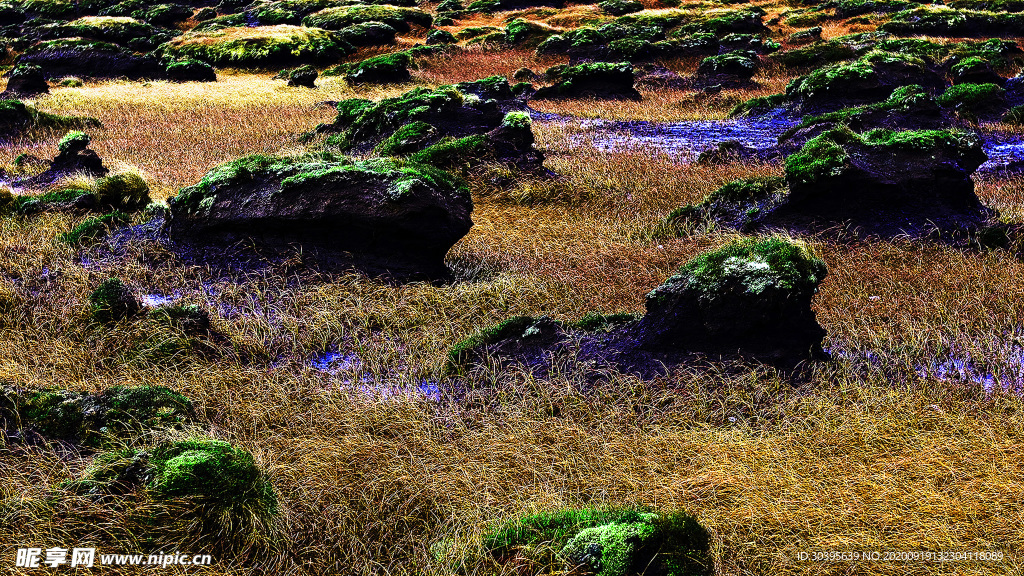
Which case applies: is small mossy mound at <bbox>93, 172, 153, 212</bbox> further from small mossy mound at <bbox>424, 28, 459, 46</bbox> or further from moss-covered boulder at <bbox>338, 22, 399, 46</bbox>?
small mossy mound at <bbox>424, 28, 459, 46</bbox>

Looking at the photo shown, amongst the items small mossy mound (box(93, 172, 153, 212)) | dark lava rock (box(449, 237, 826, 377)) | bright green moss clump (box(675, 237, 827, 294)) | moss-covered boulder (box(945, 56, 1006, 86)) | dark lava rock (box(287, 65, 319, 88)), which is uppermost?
bright green moss clump (box(675, 237, 827, 294))

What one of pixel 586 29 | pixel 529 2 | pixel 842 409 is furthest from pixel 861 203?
pixel 529 2

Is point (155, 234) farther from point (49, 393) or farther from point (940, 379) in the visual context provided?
point (940, 379)

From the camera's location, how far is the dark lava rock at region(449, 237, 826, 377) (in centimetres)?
588

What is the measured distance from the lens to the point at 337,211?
8.33 meters

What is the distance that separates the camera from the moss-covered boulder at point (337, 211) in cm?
827

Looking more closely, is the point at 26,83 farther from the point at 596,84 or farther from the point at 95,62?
the point at 596,84

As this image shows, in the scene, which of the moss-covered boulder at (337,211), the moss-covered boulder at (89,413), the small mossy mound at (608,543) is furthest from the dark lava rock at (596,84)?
the small mossy mound at (608,543)

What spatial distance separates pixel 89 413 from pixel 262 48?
Answer: 112 feet

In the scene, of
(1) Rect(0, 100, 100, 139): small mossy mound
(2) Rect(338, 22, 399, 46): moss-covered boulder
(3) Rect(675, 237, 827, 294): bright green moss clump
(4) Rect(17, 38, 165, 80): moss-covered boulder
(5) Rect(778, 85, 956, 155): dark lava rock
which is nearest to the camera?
(3) Rect(675, 237, 827, 294): bright green moss clump

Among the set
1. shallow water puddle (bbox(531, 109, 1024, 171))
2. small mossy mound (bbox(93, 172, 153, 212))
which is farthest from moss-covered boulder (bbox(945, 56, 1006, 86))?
small mossy mound (bbox(93, 172, 153, 212))

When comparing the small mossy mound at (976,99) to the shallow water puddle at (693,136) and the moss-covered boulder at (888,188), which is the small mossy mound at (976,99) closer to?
the shallow water puddle at (693,136)

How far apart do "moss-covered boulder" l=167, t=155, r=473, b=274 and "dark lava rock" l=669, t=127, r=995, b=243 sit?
12.9 ft

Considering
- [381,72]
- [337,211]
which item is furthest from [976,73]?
[337,211]
